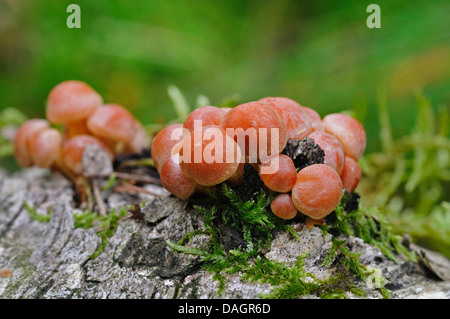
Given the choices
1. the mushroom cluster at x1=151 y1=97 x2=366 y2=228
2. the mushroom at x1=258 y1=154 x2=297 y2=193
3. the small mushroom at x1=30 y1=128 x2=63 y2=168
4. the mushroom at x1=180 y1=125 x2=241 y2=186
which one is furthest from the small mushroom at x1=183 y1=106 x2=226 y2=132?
the small mushroom at x1=30 y1=128 x2=63 y2=168

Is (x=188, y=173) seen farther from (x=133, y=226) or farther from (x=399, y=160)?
(x=399, y=160)

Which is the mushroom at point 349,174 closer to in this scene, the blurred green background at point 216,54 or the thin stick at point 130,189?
the thin stick at point 130,189

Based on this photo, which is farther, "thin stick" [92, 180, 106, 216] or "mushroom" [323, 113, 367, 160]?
"thin stick" [92, 180, 106, 216]

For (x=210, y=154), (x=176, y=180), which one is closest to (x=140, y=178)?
(x=176, y=180)

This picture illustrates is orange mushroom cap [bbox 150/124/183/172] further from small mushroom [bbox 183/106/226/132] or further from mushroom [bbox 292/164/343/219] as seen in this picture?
mushroom [bbox 292/164/343/219]

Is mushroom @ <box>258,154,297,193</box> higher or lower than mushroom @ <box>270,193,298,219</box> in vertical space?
higher

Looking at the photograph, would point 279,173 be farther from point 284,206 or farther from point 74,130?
point 74,130

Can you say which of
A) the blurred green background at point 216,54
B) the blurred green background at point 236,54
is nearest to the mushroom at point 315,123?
the blurred green background at point 236,54
